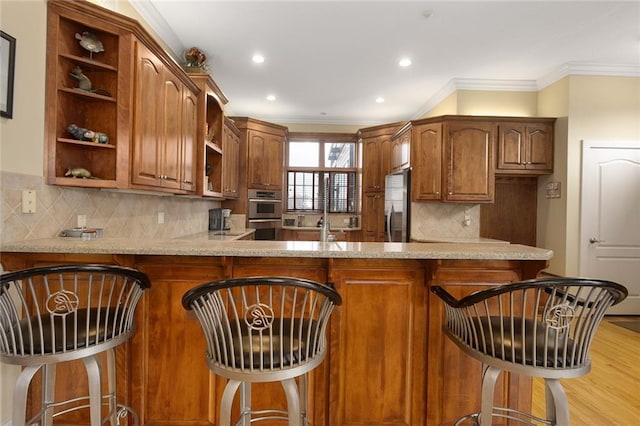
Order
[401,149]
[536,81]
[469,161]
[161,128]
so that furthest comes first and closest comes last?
1. [401,149]
2. [536,81]
3. [469,161]
4. [161,128]

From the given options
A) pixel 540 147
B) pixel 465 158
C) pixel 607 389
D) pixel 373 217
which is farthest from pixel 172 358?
pixel 540 147

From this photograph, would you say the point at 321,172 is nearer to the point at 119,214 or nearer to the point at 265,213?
the point at 265,213

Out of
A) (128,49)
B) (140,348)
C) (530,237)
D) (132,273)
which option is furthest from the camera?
(530,237)

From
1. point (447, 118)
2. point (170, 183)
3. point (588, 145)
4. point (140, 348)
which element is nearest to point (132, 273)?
point (140, 348)

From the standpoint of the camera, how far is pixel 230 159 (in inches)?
178

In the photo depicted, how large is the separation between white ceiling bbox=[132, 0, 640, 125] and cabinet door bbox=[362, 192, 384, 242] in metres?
1.58

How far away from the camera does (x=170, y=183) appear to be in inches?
103

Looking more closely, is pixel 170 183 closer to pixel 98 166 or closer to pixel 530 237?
pixel 98 166

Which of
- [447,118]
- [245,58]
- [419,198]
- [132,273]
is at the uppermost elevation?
[245,58]

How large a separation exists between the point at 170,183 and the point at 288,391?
6.47 feet

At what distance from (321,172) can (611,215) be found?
412 centimetres

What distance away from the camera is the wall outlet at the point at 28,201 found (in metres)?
1.75

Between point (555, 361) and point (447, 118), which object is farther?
point (447, 118)

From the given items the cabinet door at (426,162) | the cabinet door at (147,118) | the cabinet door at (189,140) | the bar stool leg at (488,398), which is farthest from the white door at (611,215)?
the cabinet door at (147,118)
